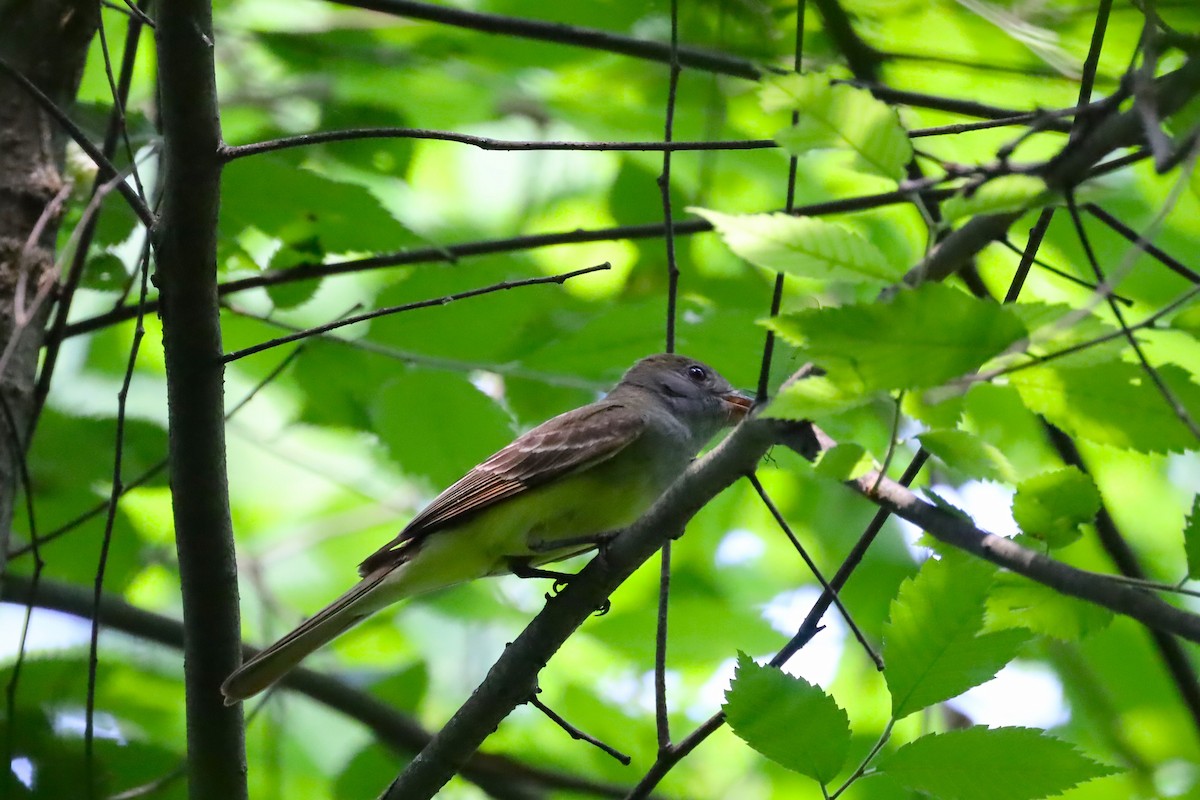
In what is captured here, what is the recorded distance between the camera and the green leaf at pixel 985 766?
276 centimetres

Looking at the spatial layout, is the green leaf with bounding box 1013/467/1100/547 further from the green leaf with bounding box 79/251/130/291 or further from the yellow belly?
the green leaf with bounding box 79/251/130/291

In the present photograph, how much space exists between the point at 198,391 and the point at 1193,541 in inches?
99.9

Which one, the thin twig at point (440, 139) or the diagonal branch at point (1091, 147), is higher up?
the thin twig at point (440, 139)

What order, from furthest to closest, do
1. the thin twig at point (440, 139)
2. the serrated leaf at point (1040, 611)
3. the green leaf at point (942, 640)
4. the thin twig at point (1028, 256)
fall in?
the thin twig at point (1028, 256), the thin twig at point (440, 139), the serrated leaf at point (1040, 611), the green leaf at point (942, 640)

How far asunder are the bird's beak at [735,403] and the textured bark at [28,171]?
10.9ft

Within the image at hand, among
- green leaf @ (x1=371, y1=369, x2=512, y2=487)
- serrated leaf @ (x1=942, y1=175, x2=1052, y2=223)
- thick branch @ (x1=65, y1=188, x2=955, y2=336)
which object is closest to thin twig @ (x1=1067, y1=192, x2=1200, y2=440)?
serrated leaf @ (x1=942, y1=175, x2=1052, y2=223)

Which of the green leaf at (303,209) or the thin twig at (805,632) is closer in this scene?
the thin twig at (805,632)

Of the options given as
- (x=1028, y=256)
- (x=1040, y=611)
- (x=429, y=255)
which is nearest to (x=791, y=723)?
(x=1040, y=611)

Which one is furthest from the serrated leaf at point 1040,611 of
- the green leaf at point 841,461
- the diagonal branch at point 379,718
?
the diagonal branch at point 379,718

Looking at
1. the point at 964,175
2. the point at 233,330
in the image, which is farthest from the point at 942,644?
the point at 233,330

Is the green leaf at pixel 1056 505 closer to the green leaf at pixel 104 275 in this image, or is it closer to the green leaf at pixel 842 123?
the green leaf at pixel 842 123

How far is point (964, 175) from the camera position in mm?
2426

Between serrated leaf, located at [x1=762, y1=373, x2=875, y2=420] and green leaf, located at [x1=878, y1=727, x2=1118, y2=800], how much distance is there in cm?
100

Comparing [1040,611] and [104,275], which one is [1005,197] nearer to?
[1040,611]
